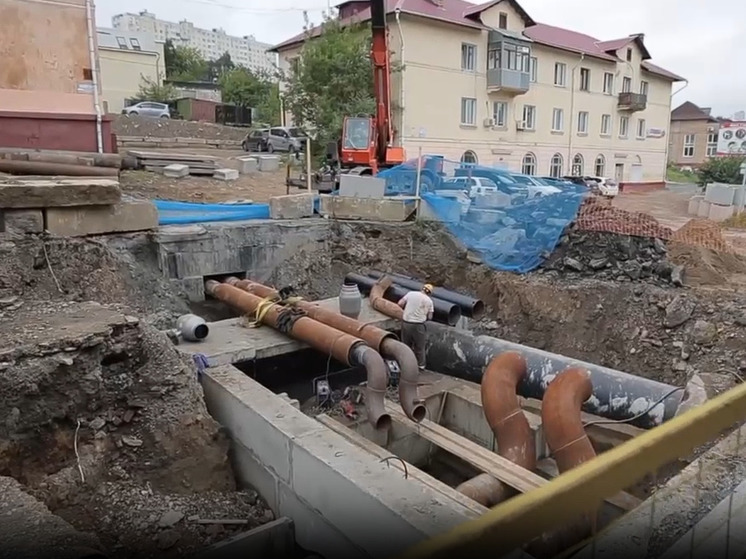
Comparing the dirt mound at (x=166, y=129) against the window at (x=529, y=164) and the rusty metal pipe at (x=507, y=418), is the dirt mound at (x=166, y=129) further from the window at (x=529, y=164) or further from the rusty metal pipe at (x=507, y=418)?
the rusty metal pipe at (x=507, y=418)

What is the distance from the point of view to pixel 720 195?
64.9ft

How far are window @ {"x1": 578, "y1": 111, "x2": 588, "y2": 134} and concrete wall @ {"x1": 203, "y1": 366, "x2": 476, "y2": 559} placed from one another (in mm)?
28168

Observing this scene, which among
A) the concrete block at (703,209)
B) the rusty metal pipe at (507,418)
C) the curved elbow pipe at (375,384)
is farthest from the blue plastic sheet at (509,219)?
the concrete block at (703,209)

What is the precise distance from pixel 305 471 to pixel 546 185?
890 cm

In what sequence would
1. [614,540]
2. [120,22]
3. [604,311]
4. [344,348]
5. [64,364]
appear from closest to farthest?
[614,540]
[64,364]
[344,348]
[604,311]
[120,22]

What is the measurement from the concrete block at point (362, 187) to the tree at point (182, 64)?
51.6 metres

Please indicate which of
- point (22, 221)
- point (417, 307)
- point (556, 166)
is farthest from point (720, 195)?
point (22, 221)

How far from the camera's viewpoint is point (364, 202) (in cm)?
1124

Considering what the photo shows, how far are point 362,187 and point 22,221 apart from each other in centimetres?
593

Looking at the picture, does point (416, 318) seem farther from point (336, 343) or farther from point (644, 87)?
point (644, 87)

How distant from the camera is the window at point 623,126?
32.7m

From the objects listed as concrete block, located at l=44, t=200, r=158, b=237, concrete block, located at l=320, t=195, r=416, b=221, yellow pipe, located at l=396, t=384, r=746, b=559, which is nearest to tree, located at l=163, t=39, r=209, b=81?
concrete block, located at l=320, t=195, r=416, b=221

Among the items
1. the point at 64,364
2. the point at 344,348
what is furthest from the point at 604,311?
the point at 64,364

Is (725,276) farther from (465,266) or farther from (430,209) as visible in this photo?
(430,209)
